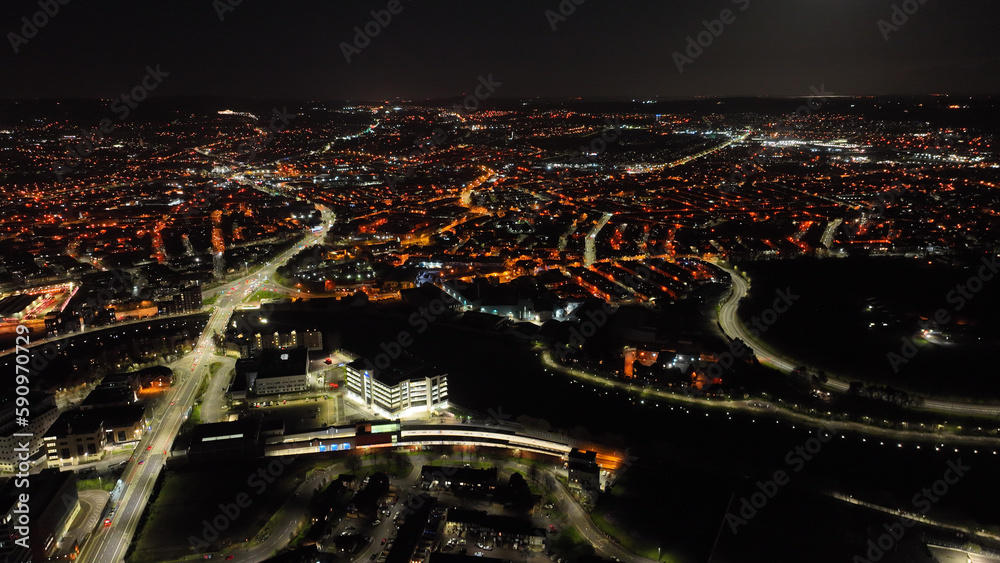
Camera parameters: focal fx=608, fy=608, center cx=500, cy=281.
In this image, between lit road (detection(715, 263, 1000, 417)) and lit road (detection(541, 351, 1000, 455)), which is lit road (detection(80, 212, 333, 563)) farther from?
lit road (detection(715, 263, 1000, 417))

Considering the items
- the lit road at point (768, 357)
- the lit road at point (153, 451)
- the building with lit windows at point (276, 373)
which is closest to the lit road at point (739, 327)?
the lit road at point (768, 357)

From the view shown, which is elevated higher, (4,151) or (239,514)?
(4,151)

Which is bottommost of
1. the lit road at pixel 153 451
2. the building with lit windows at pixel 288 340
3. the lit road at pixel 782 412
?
the lit road at pixel 782 412

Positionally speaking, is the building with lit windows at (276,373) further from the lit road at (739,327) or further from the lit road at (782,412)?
the lit road at (739,327)

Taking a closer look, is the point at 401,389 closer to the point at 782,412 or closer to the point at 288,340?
the point at 288,340

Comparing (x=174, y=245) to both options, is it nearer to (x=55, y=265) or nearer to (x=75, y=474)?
(x=55, y=265)

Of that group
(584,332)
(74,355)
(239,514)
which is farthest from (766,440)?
(74,355)

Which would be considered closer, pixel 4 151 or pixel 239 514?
pixel 239 514
